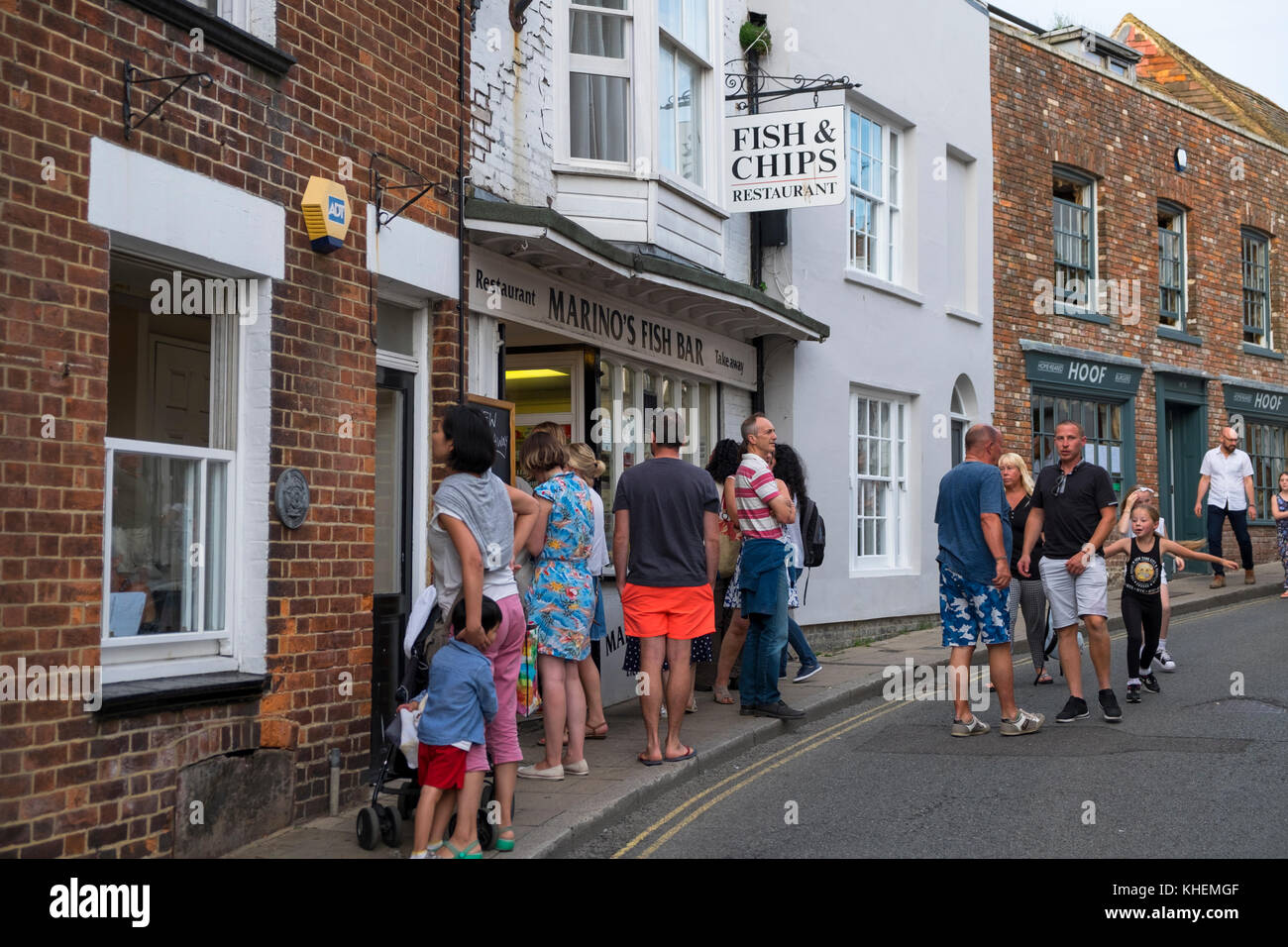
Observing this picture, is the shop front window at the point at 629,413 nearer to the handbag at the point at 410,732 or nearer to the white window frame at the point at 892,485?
the white window frame at the point at 892,485

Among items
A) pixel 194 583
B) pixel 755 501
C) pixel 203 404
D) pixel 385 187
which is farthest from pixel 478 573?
pixel 755 501

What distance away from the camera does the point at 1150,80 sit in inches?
956

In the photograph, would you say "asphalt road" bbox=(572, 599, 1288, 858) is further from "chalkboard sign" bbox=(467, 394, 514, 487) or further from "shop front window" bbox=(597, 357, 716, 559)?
"shop front window" bbox=(597, 357, 716, 559)

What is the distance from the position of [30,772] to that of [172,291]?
88.3 inches

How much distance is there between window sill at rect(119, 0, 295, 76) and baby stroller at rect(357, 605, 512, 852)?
106 inches

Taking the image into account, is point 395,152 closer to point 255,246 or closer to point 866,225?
point 255,246

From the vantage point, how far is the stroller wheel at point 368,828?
5.73 m

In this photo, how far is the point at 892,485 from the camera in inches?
587

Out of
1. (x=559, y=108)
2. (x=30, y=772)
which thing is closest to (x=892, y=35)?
(x=559, y=108)

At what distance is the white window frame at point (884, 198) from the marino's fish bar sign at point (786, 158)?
2.60 m

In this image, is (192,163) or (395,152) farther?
(395,152)

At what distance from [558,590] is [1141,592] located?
466 centimetres

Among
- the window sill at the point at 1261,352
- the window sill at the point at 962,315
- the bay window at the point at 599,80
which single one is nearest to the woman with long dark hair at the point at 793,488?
the bay window at the point at 599,80

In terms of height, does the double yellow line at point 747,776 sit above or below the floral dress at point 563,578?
below
